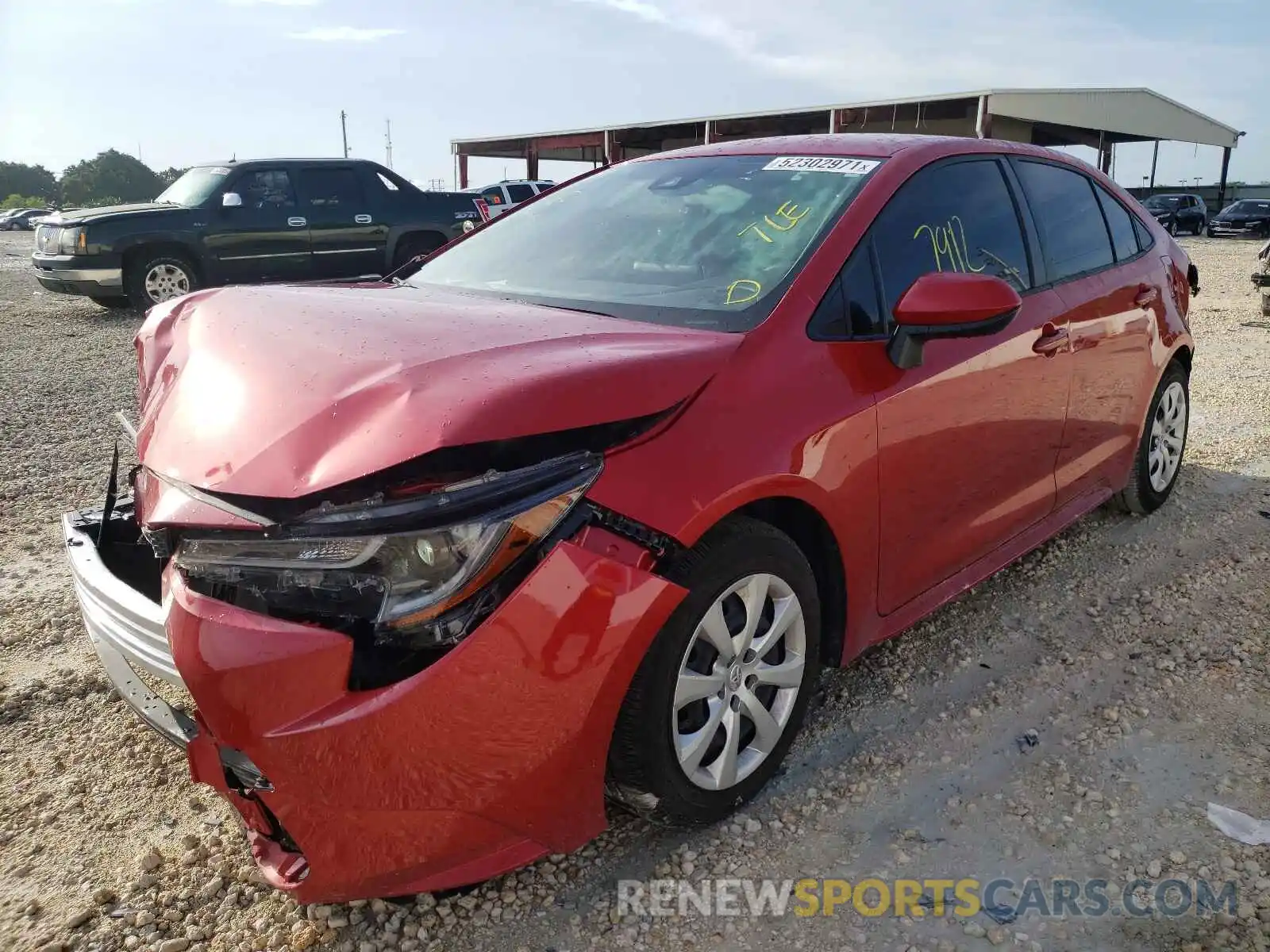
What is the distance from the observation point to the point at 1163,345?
4203 mm

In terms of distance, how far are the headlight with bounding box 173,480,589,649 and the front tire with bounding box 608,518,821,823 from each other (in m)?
0.44

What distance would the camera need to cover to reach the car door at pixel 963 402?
105 inches

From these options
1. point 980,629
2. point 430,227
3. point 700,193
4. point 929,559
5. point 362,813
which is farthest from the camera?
point 430,227

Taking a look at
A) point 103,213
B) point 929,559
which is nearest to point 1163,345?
point 929,559

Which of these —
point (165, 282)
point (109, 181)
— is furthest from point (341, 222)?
point (109, 181)

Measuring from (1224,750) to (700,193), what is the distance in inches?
89.5

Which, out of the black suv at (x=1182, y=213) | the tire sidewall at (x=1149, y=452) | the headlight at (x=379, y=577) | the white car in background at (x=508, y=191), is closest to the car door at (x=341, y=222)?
the white car in background at (x=508, y=191)

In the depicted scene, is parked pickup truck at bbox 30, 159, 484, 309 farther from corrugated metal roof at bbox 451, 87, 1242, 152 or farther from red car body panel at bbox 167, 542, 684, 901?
corrugated metal roof at bbox 451, 87, 1242, 152

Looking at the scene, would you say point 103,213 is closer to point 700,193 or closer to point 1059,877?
point 700,193

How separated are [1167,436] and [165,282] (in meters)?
10.00

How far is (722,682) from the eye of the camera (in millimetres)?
2215

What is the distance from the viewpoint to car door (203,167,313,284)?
34.8 feet

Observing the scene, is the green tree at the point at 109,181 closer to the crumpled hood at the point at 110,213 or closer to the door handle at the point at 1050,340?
the crumpled hood at the point at 110,213

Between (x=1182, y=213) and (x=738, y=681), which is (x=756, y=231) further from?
(x=1182, y=213)
